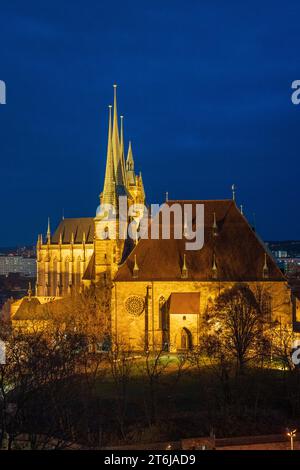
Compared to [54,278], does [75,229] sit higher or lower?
higher

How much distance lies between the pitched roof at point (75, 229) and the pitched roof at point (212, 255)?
43689 millimetres

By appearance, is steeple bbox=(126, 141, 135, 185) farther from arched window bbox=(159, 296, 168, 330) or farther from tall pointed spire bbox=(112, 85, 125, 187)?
arched window bbox=(159, 296, 168, 330)

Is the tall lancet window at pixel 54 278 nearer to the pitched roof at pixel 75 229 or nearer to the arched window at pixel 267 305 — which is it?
the pitched roof at pixel 75 229

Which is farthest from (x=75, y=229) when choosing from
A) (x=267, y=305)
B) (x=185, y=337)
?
(x=267, y=305)

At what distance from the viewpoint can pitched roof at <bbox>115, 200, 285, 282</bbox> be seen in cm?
5472

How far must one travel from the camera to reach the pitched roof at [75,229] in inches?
3949

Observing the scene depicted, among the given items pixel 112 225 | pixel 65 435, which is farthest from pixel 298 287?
pixel 65 435

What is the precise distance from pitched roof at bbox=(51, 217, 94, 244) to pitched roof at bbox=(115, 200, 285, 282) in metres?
→ 43.7

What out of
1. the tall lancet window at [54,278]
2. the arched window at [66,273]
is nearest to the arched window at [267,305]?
the arched window at [66,273]

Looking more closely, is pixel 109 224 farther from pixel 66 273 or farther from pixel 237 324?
pixel 66 273

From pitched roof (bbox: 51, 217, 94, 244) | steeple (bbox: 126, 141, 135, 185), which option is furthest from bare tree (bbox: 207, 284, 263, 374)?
pitched roof (bbox: 51, 217, 94, 244)

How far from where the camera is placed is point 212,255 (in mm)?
55344

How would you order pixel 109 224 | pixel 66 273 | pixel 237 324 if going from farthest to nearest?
pixel 66 273
pixel 109 224
pixel 237 324

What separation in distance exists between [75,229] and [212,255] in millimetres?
48846
